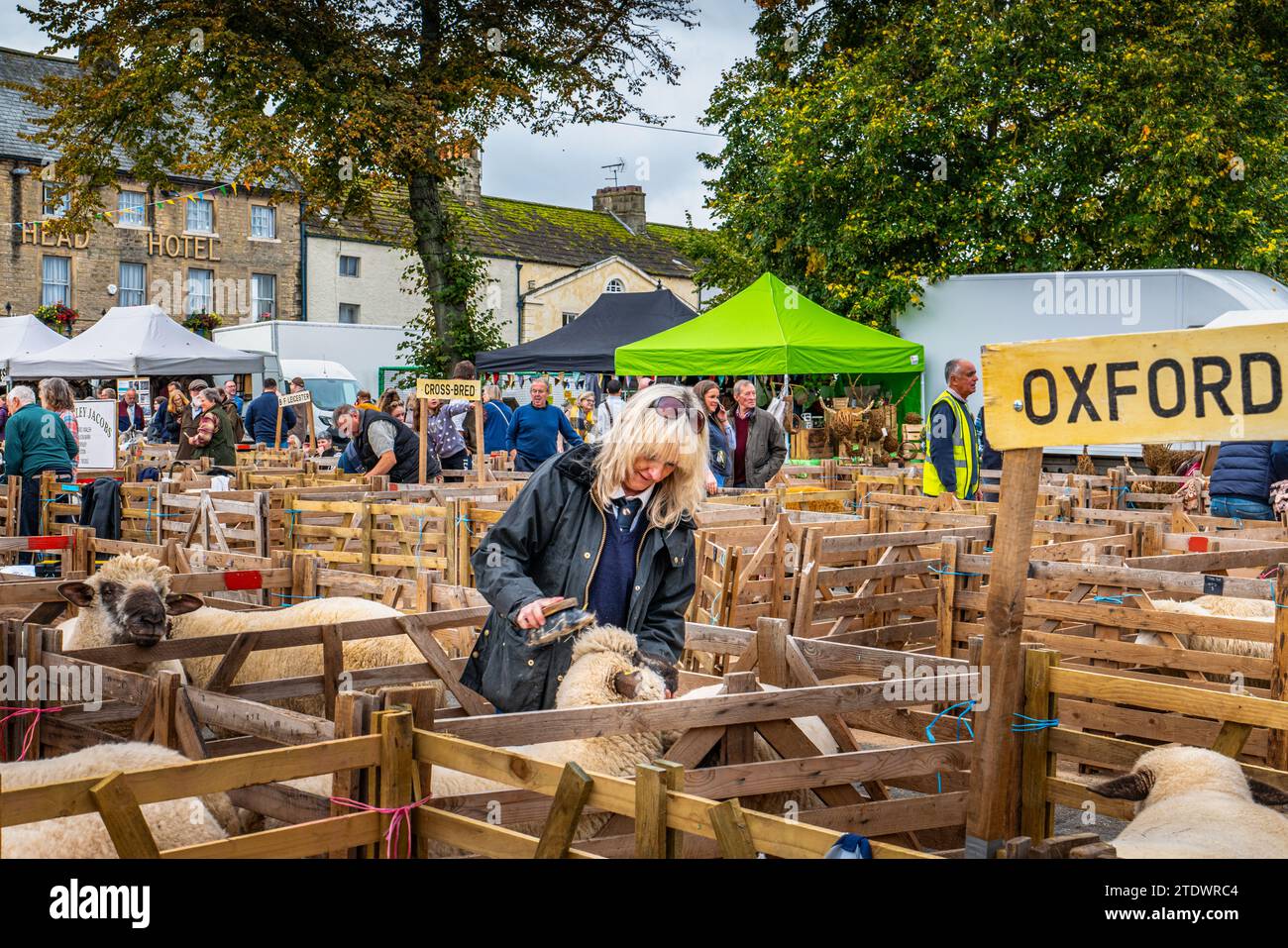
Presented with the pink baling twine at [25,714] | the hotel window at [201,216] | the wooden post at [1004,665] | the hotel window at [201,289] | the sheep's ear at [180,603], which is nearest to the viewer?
the wooden post at [1004,665]

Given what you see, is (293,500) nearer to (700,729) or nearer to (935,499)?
(935,499)

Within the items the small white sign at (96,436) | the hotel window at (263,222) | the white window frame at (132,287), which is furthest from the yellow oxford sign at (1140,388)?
the hotel window at (263,222)

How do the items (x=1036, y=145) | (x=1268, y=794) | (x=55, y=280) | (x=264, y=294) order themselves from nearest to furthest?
1. (x=1268, y=794)
2. (x=1036, y=145)
3. (x=55, y=280)
4. (x=264, y=294)

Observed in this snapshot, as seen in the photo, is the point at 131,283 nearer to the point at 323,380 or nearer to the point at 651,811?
the point at 323,380

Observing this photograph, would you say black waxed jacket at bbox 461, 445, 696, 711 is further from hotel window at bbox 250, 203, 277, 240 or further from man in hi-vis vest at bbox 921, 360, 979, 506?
hotel window at bbox 250, 203, 277, 240

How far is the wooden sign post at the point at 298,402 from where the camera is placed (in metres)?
15.2

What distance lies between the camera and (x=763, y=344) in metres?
17.1

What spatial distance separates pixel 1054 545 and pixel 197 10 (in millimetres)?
19236

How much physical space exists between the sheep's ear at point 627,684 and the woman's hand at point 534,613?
370mm

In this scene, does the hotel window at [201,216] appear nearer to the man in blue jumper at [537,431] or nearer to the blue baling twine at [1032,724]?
the man in blue jumper at [537,431]

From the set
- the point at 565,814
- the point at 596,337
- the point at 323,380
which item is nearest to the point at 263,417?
the point at 596,337

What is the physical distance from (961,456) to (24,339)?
1978 centimetres
